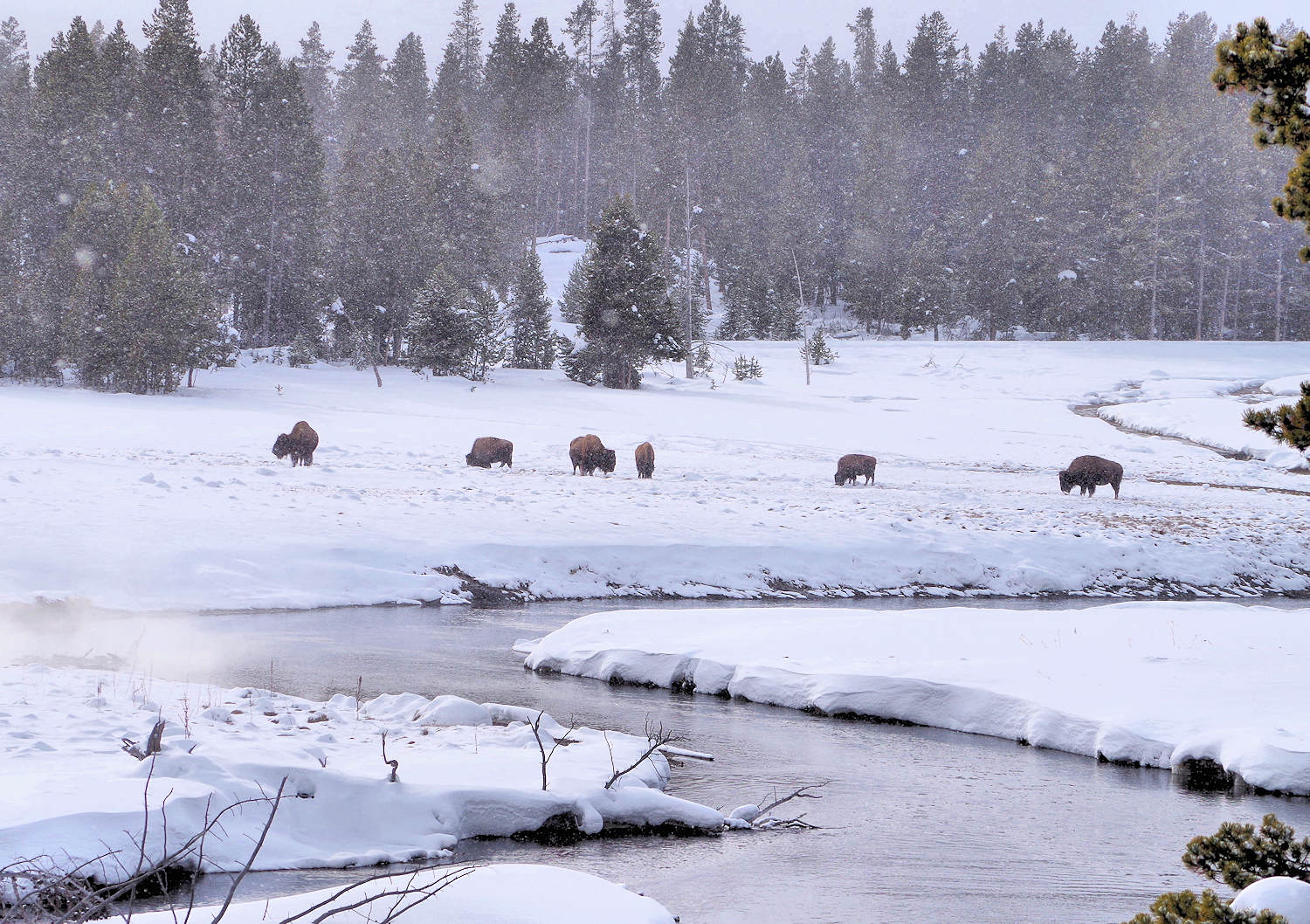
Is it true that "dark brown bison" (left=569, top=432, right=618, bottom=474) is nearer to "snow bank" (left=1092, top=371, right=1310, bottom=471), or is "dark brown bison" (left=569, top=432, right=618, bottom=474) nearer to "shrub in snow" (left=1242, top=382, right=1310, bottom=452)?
"snow bank" (left=1092, top=371, right=1310, bottom=471)

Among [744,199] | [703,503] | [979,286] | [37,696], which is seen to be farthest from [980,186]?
[37,696]

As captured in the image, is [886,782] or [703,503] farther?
[703,503]

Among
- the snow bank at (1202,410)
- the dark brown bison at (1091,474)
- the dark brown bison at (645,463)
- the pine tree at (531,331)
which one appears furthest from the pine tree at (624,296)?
the dark brown bison at (1091,474)

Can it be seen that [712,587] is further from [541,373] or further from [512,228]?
[512,228]

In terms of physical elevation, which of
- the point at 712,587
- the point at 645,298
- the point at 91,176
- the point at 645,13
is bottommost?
the point at 712,587

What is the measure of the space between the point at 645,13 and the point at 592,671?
3890 inches

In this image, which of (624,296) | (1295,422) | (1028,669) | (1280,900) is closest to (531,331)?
(624,296)

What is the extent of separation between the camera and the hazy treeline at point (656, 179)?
174ft

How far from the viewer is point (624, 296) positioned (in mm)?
48781

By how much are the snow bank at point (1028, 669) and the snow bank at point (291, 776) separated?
3.24m

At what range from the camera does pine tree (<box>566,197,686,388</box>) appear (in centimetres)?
4903

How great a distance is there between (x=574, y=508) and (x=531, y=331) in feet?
114

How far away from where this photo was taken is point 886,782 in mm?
9148

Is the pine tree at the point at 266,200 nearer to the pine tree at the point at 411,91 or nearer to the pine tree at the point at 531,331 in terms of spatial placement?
the pine tree at the point at 531,331
